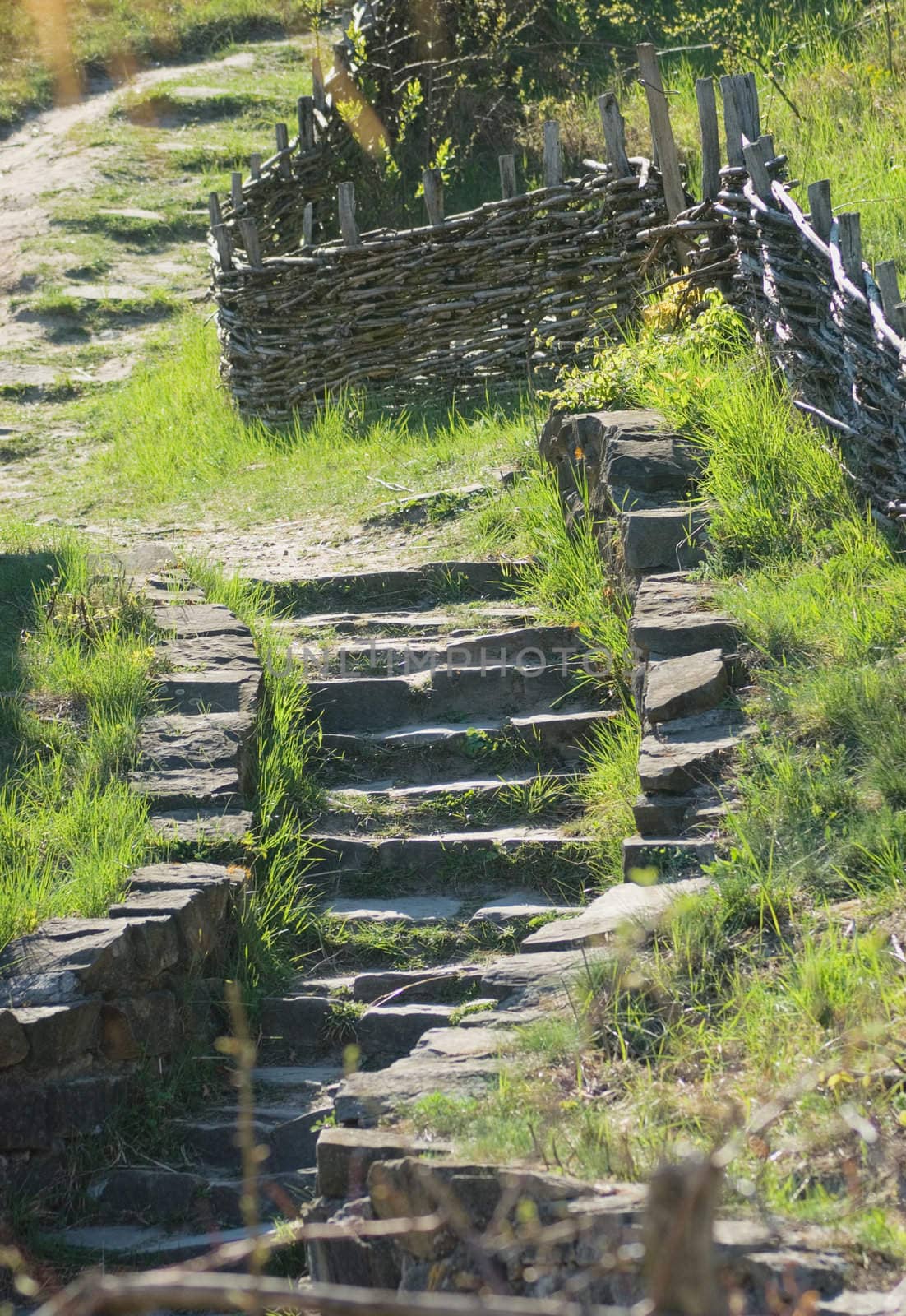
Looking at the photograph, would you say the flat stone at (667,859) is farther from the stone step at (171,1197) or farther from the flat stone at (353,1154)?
the stone step at (171,1197)

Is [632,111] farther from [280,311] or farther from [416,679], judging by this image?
[416,679]

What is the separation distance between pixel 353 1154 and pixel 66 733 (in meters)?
2.40

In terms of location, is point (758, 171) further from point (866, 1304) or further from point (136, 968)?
point (866, 1304)

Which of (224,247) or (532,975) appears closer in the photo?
(532,975)

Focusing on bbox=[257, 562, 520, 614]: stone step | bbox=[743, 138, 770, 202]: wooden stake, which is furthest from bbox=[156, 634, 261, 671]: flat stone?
bbox=[743, 138, 770, 202]: wooden stake

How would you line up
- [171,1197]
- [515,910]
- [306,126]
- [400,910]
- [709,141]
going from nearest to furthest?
[171,1197] < [515,910] < [400,910] < [709,141] < [306,126]

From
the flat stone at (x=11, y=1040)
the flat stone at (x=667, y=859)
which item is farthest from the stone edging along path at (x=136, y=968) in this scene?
the flat stone at (x=667, y=859)

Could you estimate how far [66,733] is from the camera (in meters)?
4.66

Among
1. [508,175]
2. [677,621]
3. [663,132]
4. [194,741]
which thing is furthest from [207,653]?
[508,175]

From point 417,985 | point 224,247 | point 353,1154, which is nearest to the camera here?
point 353,1154

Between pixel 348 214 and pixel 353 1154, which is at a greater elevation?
pixel 348 214

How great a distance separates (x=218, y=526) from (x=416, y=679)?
105 inches

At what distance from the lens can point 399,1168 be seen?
2.49 m

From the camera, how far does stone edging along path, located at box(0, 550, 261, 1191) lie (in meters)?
3.46
